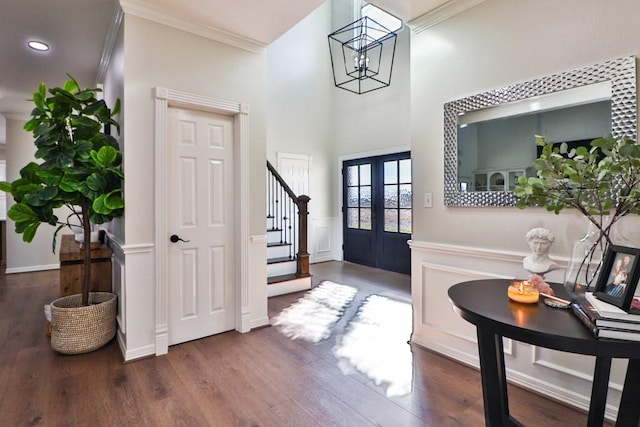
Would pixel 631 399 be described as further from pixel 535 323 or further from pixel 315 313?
pixel 315 313

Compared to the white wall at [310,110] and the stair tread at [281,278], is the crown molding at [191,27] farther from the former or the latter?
the white wall at [310,110]

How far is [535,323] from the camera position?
1.26m

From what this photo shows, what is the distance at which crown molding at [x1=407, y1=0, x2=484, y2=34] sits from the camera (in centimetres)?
242

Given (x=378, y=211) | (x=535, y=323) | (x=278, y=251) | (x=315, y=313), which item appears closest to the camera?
(x=535, y=323)

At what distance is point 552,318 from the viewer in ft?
4.33

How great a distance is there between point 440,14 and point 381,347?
266 cm

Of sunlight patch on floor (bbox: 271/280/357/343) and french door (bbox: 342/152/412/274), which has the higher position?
french door (bbox: 342/152/412/274)

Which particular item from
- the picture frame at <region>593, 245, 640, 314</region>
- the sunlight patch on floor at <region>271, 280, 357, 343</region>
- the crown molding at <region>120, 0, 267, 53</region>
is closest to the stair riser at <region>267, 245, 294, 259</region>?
the sunlight patch on floor at <region>271, 280, 357, 343</region>

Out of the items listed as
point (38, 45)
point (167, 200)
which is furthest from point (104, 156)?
point (38, 45)

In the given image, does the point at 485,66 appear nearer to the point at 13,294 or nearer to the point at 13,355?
the point at 13,355

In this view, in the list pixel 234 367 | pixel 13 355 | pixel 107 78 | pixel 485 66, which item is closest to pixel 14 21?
pixel 107 78

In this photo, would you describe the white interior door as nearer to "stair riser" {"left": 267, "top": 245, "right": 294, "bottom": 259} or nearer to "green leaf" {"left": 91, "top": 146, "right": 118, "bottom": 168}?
"green leaf" {"left": 91, "top": 146, "right": 118, "bottom": 168}

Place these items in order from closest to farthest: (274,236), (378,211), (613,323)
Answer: (613,323), (274,236), (378,211)

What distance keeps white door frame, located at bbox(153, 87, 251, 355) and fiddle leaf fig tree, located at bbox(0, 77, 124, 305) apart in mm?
302
